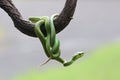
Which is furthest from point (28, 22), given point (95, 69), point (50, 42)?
point (95, 69)

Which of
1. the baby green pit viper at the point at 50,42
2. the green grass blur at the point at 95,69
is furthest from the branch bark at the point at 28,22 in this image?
the green grass blur at the point at 95,69

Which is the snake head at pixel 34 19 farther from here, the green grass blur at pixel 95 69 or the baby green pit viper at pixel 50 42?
the green grass blur at pixel 95 69

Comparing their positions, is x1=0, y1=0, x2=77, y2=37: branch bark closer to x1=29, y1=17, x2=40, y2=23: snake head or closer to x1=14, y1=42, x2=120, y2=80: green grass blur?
x1=29, y1=17, x2=40, y2=23: snake head

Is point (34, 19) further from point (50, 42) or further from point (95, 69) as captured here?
point (95, 69)

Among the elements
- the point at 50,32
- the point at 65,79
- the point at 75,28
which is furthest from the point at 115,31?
the point at 50,32

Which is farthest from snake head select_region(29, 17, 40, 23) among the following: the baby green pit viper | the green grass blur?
the green grass blur

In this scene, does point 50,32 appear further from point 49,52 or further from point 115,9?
point 115,9
